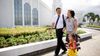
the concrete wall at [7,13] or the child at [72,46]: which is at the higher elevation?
the concrete wall at [7,13]

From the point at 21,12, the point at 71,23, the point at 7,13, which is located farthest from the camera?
the point at 21,12

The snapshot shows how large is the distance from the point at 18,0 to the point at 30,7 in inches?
111

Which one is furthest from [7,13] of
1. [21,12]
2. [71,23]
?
[71,23]

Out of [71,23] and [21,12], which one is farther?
[21,12]

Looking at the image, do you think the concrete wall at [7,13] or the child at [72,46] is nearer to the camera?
the child at [72,46]

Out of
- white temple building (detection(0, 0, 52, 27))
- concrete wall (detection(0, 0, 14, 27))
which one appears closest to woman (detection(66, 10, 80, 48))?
white temple building (detection(0, 0, 52, 27))

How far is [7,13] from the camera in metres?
26.2

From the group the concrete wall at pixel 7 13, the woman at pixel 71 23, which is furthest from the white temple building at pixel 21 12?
the woman at pixel 71 23

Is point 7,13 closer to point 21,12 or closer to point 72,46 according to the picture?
point 21,12

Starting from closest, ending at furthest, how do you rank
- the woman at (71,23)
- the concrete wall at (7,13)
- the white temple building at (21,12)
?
the woman at (71,23) → the concrete wall at (7,13) → the white temple building at (21,12)

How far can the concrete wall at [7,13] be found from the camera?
25.9 meters

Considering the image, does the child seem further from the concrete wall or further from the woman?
the concrete wall

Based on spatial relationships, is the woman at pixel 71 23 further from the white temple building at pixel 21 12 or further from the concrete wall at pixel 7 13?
the concrete wall at pixel 7 13

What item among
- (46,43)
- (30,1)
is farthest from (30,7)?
(46,43)
